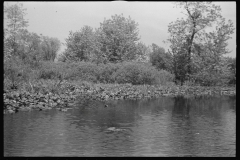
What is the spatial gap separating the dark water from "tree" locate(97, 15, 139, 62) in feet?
106

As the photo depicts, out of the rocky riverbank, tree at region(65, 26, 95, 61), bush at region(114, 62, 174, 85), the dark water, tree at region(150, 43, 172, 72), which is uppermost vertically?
tree at region(65, 26, 95, 61)

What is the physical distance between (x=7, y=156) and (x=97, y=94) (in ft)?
49.4

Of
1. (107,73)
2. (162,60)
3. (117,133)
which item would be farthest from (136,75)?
(117,133)

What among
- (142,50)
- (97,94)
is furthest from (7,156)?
(142,50)

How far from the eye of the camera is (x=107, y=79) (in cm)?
3666

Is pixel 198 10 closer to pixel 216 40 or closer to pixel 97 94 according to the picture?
pixel 216 40

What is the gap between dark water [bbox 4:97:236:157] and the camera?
923 centimetres

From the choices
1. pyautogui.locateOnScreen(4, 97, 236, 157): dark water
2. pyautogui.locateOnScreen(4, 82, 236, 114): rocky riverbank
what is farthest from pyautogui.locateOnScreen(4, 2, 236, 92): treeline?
pyautogui.locateOnScreen(4, 97, 236, 157): dark water

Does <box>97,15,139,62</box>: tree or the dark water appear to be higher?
<box>97,15,139,62</box>: tree

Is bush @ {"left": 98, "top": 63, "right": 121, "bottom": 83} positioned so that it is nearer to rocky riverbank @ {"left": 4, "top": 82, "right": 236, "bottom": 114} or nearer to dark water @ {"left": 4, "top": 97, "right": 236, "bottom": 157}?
rocky riverbank @ {"left": 4, "top": 82, "right": 236, "bottom": 114}

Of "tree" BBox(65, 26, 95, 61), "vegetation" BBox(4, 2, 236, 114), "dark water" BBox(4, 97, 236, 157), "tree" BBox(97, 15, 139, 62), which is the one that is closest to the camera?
"dark water" BBox(4, 97, 236, 157)

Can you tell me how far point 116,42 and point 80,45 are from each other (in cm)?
1022

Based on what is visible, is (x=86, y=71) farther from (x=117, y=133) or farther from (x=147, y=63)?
(x=117, y=133)

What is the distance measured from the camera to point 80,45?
Answer: 57875 millimetres
